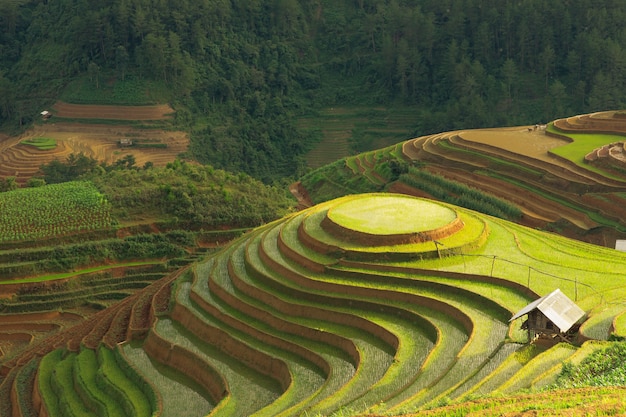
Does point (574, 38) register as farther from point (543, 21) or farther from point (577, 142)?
point (577, 142)

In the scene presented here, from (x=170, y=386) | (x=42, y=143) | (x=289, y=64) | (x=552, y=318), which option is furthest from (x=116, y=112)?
(x=552, y=318)

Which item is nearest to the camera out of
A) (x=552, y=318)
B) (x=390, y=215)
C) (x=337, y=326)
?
(x=552, y=318)

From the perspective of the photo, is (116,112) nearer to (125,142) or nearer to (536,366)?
(125,142)

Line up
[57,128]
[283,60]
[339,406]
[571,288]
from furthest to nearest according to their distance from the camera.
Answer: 1. [283,60]
2. [57,128]
3. [571,288]
4. [339,406]

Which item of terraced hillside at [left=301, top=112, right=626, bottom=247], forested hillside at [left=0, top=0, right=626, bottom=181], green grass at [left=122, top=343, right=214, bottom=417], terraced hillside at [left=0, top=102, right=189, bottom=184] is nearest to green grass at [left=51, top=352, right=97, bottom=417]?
green grass at [left=122, top=343, right=214, bottom=417]

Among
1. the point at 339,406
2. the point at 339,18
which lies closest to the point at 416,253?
the point at 339,406

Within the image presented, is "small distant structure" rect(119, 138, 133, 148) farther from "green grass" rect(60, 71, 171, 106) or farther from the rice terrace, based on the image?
the rice terrace
